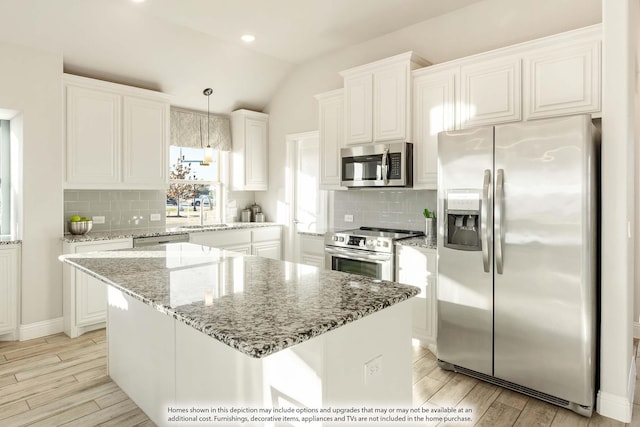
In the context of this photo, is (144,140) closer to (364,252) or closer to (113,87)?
(113,87)

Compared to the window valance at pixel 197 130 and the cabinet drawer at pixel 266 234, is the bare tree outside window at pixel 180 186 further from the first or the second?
the cabinet drawer at pixel 266 234

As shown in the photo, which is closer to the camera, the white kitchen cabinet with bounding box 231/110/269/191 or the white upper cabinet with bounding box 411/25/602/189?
the white upper cabinet with bounding box 411/25/602/189

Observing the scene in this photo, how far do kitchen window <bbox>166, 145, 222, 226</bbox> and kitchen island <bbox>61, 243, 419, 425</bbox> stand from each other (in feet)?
9.33

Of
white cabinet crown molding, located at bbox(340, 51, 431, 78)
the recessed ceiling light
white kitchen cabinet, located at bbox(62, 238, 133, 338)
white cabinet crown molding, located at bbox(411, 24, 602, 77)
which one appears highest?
the recessed ceiling light

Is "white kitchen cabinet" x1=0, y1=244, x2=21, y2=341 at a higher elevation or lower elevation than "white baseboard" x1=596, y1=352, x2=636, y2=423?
higher

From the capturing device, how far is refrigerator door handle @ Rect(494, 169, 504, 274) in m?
2.70

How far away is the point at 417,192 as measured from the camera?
4.20 metres

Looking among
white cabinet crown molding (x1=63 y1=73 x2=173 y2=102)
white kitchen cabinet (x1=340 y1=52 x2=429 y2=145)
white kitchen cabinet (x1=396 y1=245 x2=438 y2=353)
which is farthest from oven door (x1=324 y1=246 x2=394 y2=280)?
white cabinet crown molding (x1=63 y1=73 x2=173 y2=102)

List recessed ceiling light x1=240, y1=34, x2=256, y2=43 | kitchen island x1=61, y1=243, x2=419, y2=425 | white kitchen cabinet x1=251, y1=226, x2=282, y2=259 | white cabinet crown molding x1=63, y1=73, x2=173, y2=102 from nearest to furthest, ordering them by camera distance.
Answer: kitchen island x1=61, y1=243, x2=419, y2=425 → white cabinet crown molding x1=63, y1=73, x2=173, y2=102 → recessed ceiling light x1=240, y1=34, x2=256, y2=43 → white kitchen cabinet x1=251, y1=226, x2=282, y2=259

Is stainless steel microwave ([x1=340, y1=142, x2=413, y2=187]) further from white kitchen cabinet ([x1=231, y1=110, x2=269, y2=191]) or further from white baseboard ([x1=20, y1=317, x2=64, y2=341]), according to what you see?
white baseboard ([x1=20, y1=317, x2=64, y2=341])

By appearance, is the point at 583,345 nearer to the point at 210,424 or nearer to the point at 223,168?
the point at 210,424

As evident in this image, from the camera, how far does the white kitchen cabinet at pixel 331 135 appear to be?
4.46 m

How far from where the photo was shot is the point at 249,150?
5.64 m

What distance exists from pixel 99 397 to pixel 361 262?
228 cm
